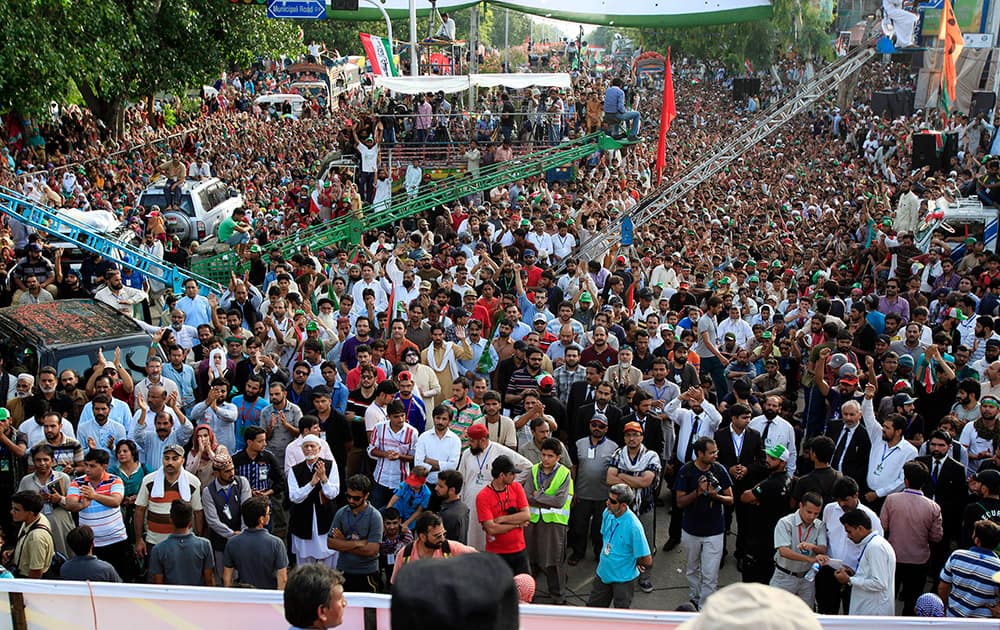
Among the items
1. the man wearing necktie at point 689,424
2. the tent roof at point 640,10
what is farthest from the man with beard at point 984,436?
the tent roof at point 640,10

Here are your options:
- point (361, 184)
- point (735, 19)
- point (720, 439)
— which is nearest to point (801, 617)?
point (720, 439)

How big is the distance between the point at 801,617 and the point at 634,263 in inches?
496

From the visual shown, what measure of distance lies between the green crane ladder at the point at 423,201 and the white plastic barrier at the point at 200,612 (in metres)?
12.1

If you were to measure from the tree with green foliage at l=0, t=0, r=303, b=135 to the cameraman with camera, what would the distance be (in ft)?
59.2

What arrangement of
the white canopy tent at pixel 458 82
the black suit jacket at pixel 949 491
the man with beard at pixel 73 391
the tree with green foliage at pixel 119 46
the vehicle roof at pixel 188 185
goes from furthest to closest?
the white canopy tent at pixel 458 82, the tree with green foliage at pixel 119 46, the vehicle roof at pixel 188 185, the man with beard at pixel 73 391, the black suit jacket at pixel 949 491

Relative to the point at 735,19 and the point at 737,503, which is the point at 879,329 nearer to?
the point at 737,503

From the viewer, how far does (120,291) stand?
41.3 ft

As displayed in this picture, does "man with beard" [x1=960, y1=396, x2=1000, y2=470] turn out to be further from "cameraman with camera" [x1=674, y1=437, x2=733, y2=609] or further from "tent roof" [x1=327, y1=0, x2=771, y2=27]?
"tent roof" [x1=327, y1=0, x2=771, y2=27]

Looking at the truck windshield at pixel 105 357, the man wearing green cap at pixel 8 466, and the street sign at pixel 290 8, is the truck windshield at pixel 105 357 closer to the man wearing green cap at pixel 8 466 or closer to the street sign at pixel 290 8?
the man wearing green cap at pixel 8 466

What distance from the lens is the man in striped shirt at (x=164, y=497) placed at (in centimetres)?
745

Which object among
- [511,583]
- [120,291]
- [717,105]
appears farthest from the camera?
[717,105]

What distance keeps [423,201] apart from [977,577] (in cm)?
1505

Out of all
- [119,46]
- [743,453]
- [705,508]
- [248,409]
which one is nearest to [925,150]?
[743,453]

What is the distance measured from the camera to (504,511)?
734 cm
